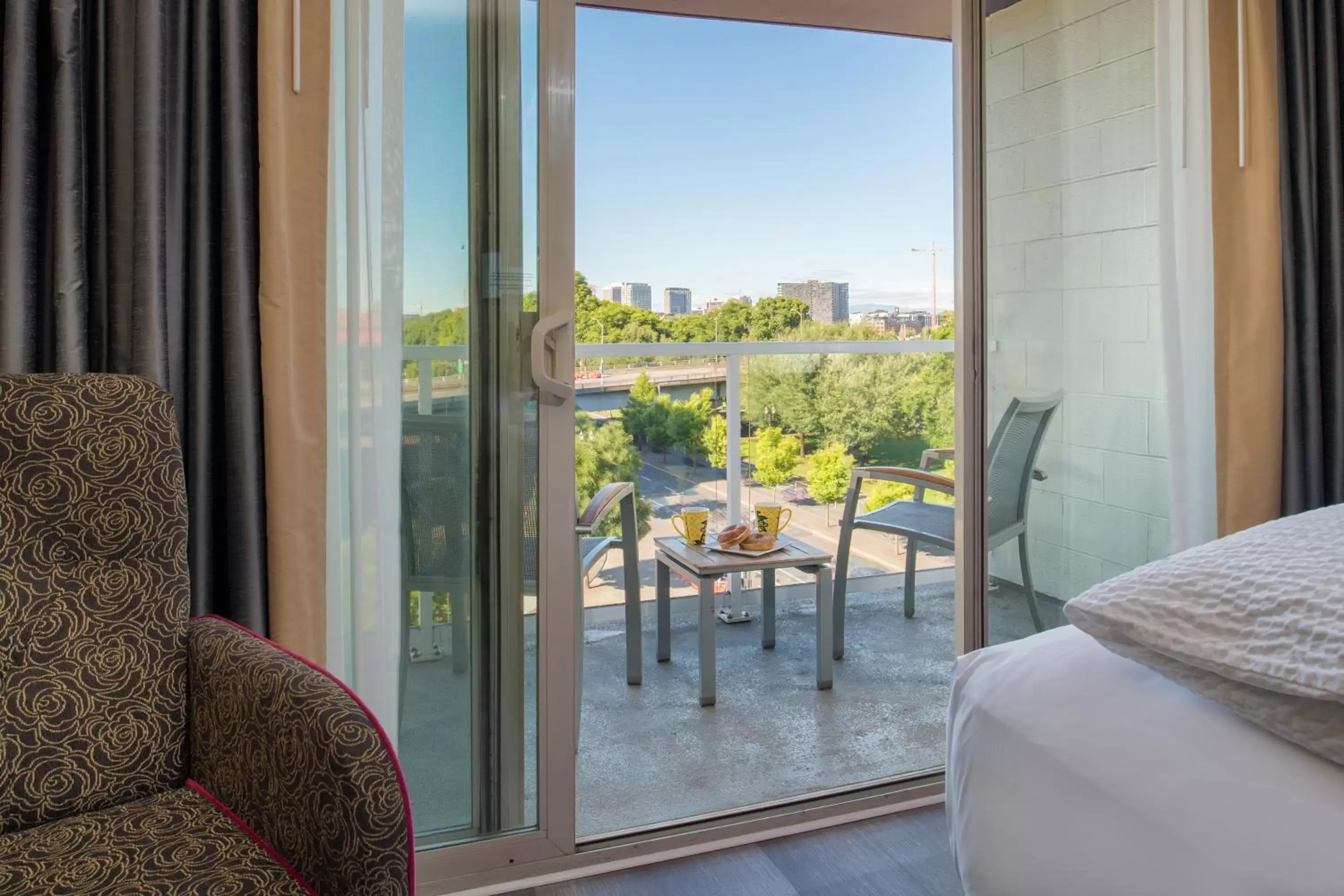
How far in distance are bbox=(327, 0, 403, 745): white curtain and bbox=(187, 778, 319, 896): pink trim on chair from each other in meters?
0.42

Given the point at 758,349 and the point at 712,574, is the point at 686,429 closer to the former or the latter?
the point at 758,349

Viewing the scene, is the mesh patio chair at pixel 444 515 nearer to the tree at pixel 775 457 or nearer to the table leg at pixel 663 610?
the table leg at pixel 663 610

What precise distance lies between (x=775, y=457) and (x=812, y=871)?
2.49 meters

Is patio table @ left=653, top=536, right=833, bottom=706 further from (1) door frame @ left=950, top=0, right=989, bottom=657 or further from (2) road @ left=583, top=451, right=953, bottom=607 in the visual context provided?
(1) door frame @ left=950, top=0, right=989, bottom=657

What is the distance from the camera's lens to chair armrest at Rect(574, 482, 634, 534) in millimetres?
2014

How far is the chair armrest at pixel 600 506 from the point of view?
2.01 meters

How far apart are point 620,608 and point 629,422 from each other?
30.7 inches

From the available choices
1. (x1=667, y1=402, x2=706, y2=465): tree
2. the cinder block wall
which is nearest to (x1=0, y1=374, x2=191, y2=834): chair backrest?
the cinder block wall

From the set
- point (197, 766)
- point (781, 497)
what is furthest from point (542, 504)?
point (781, 497)

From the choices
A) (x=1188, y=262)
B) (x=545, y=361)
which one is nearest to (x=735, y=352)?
(x=1188, y=262)

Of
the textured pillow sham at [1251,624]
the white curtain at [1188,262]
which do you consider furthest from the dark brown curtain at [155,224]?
the white curtain at [1188,262]

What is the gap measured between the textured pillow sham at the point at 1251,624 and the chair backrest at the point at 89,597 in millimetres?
1162

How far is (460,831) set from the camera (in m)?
1.84

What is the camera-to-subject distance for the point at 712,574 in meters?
2.95
